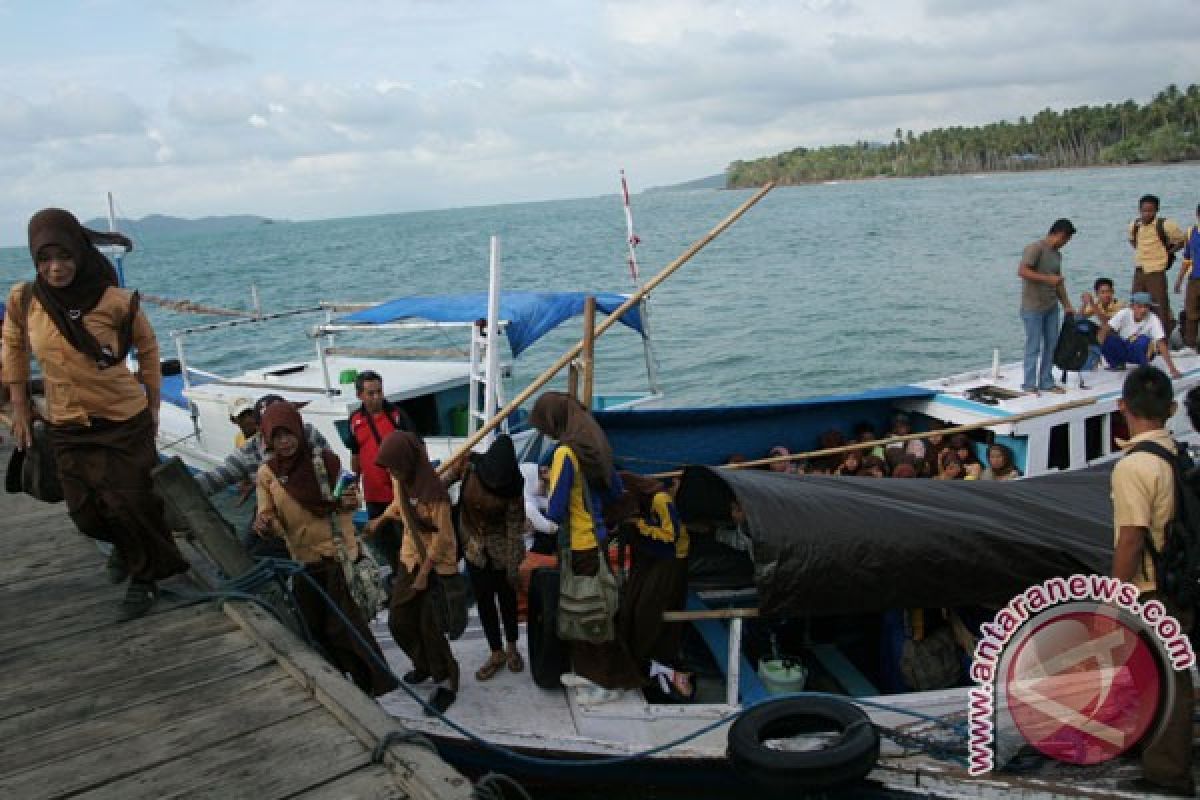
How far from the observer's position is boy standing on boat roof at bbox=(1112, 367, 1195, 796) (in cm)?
387

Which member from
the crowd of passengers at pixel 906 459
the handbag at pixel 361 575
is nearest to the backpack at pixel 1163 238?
the crowd of passengers at pixel 906 459

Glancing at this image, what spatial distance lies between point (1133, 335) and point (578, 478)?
7.98 metres

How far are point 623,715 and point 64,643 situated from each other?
2912mm

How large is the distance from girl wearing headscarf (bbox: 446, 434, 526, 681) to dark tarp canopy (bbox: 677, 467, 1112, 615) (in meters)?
1.24

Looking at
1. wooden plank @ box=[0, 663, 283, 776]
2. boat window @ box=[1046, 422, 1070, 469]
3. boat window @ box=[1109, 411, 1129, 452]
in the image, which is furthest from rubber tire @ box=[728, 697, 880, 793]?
boat window @ box=[1109, 411, 1129, 452]

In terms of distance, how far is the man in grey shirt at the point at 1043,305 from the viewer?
9633mm

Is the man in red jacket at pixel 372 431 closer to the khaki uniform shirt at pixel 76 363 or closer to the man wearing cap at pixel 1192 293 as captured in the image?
the khaki uniform shirt at pixel 76 363

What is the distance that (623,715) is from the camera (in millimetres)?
5227

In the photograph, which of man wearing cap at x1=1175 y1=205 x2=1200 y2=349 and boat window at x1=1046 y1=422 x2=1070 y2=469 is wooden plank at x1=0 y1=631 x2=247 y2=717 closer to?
boat window at x1=1046 y1=422 x2=1070 y2=469

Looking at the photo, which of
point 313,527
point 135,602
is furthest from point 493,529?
point 135,602

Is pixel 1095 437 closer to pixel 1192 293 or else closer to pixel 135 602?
pixel 1192 293

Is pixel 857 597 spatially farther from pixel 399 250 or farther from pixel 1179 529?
pixel 399 250

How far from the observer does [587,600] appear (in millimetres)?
5059

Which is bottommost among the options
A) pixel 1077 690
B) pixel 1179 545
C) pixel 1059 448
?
pixel 1077 690
